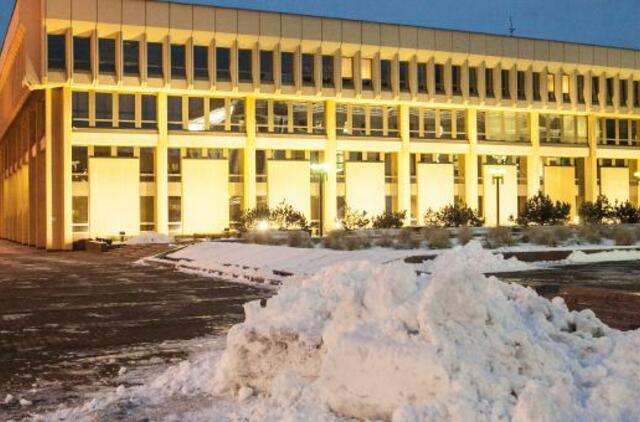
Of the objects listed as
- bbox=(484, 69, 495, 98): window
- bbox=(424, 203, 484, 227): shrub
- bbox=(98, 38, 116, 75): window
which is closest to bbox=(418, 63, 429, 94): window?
bbox=(484, 69, 495, 98): window

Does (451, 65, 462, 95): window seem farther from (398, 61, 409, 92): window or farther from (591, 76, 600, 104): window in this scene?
(591, 76, 600, 104): window

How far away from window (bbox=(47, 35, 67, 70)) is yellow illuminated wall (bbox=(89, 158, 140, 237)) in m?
5.47

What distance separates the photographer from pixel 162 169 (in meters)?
46.4

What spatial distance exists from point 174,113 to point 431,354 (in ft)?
140

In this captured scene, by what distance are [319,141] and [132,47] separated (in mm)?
12626

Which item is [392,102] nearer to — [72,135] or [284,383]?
[72,135]

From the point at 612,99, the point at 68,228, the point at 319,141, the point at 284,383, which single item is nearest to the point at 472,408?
the point at 284,383

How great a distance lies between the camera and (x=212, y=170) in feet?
157

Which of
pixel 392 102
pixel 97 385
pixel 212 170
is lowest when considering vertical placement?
pixel 97 385

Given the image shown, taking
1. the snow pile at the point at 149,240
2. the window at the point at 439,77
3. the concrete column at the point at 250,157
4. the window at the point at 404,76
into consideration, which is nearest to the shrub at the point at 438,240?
the snow pile at the point at 149,240

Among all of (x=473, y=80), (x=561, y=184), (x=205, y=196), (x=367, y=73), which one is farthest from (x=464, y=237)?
(x=561, y=184)

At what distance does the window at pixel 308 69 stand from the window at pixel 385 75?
4770 mm

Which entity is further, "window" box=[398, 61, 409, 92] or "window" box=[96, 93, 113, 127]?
"window" box=[398, 61, 409, 92]

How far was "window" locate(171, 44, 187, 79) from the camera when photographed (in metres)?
46.5
